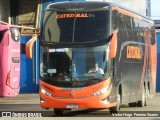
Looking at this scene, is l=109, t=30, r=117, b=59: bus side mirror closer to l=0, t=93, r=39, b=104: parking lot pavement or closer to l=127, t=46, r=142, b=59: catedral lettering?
l=127, t=46, r=142, b=59: catedral lettering

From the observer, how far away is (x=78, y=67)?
16.3 m

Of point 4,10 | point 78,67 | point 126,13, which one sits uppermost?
point 4,10

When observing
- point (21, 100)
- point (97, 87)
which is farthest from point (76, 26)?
point (21, 100)

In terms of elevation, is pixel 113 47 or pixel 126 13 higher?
pixel 126 13

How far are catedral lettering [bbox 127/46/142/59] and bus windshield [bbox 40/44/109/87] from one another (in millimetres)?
2858

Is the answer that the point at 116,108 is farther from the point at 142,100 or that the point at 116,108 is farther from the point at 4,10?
the point at 4,10

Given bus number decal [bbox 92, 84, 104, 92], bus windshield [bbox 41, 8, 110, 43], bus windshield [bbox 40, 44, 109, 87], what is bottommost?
bus number decal [bbox 92, 84, 104, 92]

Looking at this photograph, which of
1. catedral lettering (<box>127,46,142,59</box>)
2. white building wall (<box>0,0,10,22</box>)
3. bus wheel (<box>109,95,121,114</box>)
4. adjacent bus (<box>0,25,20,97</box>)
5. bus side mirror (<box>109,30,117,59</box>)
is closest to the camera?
bus side mirror (<box>109,30,117,59</box>)

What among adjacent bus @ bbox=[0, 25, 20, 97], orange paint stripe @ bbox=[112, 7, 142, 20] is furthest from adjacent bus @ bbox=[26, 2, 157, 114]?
adjacent bus @ bbox=[0, 25, 20, 97]

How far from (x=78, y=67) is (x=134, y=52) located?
13.9 ft

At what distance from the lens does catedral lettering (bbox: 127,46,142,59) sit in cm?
1909

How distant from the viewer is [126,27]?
62.0 ft

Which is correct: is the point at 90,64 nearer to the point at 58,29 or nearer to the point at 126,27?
the point at 58,29

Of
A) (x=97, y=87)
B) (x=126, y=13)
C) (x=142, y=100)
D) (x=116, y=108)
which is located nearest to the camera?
(x=97, y=87)
